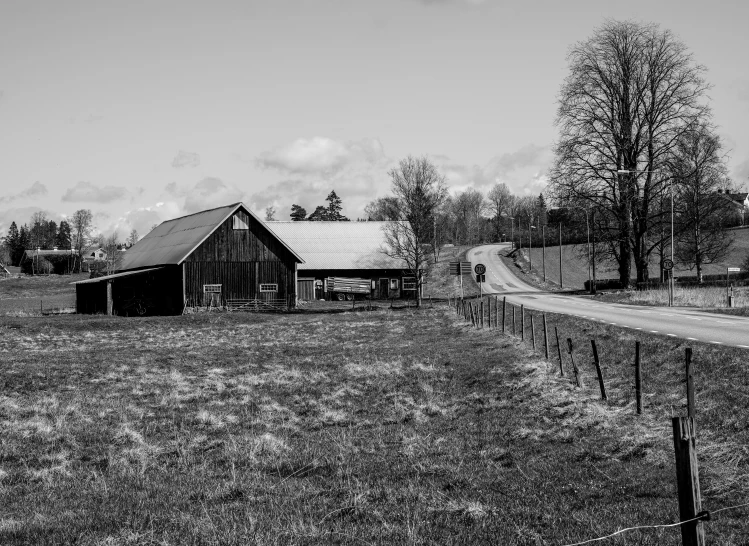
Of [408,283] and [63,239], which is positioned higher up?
[63,239]

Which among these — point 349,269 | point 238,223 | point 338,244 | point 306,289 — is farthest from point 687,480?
point 338,244

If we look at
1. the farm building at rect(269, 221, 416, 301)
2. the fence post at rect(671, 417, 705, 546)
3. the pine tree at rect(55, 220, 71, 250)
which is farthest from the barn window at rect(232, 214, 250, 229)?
the pine tree at rect(55, 220, 71, 250)

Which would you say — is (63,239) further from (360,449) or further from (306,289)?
(360,449)

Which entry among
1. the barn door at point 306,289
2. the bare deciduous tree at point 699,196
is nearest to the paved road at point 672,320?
the bare deciduous tree at point 699,196

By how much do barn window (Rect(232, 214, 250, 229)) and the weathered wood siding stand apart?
0.71 feet

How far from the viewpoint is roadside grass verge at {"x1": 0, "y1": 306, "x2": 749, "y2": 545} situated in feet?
27.3

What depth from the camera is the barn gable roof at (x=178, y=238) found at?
5566 cm

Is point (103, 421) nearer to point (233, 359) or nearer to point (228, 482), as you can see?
point (228, 482)

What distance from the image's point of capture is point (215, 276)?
55531 millimetres

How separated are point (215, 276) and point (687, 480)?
5126cm

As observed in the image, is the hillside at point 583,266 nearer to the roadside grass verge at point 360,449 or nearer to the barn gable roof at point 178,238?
the barn gable roof at point 178,238

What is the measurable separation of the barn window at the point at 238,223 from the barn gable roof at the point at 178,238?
583 mm

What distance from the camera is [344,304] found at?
6391 centimetres

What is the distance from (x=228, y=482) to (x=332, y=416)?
6.19 metres
